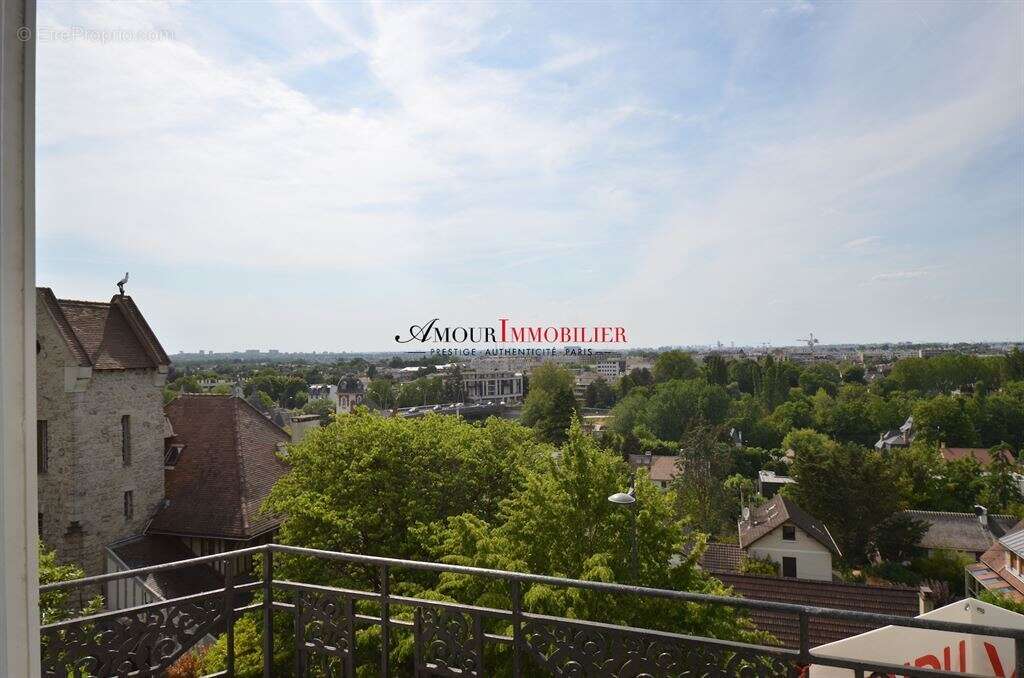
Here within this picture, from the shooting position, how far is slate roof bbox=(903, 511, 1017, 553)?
16.1 metres

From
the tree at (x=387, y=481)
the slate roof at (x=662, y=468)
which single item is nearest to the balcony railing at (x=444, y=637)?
the tree at (x=387, y=481)

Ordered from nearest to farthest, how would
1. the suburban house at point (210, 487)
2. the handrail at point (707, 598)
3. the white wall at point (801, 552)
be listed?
the handrail at point (707, 598) → the suburban house at point (210, 487) → the white wall at point (801, 552)

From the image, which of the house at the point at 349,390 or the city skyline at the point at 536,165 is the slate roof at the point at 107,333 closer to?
the city skyline at the point at 536,165

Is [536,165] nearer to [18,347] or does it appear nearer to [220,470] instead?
[220,470]

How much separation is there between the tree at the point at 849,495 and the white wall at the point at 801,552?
12.3 feet

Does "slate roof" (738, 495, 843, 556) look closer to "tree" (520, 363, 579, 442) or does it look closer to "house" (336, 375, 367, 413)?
"tree" (520, 363, 579, 442)

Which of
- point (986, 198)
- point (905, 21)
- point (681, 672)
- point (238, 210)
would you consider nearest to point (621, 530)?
point (681, 672)

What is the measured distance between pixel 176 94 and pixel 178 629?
1.90 metres

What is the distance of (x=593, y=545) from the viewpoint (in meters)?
5.00

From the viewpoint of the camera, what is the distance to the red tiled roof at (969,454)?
2172 cm

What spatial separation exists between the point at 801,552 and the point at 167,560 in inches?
529

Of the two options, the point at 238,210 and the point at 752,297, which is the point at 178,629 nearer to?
the point at 238,210

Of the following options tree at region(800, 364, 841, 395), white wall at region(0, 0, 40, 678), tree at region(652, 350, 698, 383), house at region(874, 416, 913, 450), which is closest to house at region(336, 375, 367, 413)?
tree at region(652, 350, 698, 383)

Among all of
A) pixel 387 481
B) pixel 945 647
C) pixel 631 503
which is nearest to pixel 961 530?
pixel 387 481
